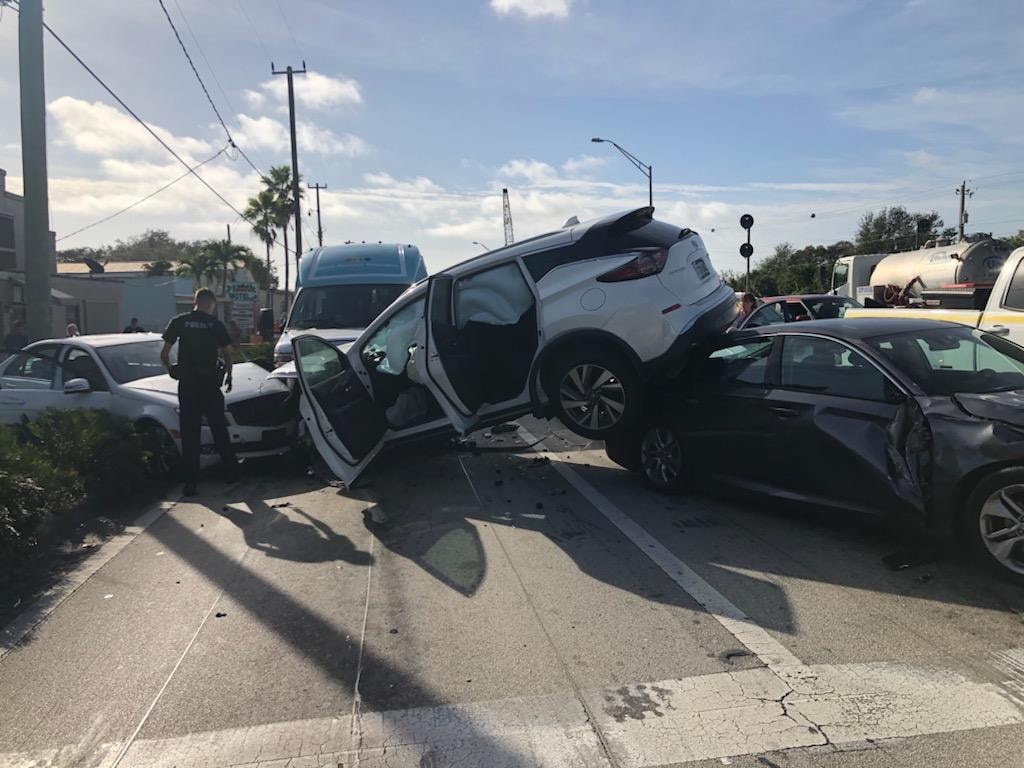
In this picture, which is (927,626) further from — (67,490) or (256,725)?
(67,490)

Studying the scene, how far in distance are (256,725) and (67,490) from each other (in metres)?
3.95

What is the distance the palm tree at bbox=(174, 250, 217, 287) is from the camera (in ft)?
185

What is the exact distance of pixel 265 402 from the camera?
830cm

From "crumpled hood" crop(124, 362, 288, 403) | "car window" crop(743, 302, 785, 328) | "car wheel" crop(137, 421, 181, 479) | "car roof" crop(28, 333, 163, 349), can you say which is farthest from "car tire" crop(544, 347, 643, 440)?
"car window" crop(743, 302, 785, 328)

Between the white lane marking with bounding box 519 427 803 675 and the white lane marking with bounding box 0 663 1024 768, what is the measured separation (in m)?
0.25

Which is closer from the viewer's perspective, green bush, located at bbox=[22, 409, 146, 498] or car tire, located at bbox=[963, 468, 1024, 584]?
car tire, located at bbox=[963, 468, 1024, 584]

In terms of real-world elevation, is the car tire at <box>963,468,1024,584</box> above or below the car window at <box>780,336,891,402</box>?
below

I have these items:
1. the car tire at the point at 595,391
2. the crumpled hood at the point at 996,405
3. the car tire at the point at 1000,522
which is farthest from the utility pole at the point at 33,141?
the car tire at the point at 1000,522

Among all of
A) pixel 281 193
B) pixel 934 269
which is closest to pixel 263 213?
pixel 281 193

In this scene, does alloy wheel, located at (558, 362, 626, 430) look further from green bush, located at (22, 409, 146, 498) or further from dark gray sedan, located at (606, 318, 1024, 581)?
green bush, located at (22, 409, 146, 498)

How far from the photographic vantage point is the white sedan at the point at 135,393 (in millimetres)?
8109

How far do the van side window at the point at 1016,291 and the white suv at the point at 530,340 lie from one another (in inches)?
93.4

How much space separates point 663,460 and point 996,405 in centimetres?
275

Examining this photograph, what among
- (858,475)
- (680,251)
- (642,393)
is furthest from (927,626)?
(680,251)
